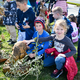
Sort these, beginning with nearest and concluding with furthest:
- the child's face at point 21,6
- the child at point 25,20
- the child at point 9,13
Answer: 1. the child's face at point 21,6
2. the child at point 25,20
3. the child at point 9,13

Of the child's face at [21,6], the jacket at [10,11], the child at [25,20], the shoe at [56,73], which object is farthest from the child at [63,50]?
the jacket at [10,11]

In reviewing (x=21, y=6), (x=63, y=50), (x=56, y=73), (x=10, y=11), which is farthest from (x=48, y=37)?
(x=10, y=11)

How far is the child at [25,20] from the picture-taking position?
9.08ft

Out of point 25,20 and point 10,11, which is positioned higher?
point 10,11

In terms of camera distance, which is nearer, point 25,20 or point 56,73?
point 56,73

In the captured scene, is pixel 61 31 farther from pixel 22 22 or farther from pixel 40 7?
pixel 40 7

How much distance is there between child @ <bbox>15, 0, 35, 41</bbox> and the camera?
2.77 meters

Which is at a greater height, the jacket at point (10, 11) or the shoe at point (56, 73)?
the jacket at point (10, 11)

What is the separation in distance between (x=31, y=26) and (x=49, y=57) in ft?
3.05

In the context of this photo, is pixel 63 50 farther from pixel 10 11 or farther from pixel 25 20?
pixel 10 11

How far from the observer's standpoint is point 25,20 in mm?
2869

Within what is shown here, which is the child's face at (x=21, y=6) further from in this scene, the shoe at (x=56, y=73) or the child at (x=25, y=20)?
the shoe at (x=56, y=73)

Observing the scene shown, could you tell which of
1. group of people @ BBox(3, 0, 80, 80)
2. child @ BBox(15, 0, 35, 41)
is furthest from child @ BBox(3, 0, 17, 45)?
child @ BBox(15, 0, 35, 41)

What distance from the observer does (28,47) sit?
2.47 metres
